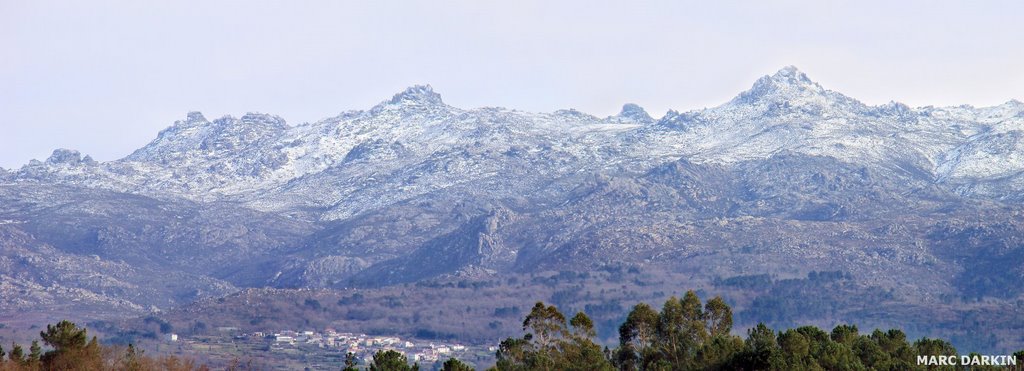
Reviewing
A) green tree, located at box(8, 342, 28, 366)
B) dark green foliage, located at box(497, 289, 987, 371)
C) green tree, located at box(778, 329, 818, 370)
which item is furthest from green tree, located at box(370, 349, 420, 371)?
green tree, located at box(8, 342, 28, 366)

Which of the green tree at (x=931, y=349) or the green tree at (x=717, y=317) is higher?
the green tree at (x=717, y=317)

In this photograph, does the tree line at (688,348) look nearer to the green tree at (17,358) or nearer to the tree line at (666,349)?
the tree line at (666,349)

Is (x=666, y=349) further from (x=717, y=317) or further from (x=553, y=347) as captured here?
(x=553, y=347)

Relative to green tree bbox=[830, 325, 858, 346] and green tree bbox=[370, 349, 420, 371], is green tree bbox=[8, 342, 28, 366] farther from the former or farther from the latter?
green tree bbox=[830, 325, 858, 346]

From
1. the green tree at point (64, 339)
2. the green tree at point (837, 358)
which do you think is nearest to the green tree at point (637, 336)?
the green tree at point (837, 358)

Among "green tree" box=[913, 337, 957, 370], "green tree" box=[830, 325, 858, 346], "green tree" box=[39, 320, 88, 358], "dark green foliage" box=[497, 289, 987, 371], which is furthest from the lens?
"green tree" box=[39, 320, 88, 358]

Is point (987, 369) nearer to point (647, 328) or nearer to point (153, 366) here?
point (647, 328)

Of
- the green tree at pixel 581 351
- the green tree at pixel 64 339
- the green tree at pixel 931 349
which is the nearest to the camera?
the green tree at pixel 581 351

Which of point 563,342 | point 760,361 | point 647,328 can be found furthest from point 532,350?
point 760,361

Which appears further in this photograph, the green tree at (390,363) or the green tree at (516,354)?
the green tree at (516,354)

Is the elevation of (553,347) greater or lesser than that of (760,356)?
greater

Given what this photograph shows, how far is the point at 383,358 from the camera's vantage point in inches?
6216

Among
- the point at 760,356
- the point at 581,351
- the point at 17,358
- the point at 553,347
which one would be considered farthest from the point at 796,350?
the point at 17,358

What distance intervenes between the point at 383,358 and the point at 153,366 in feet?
151
